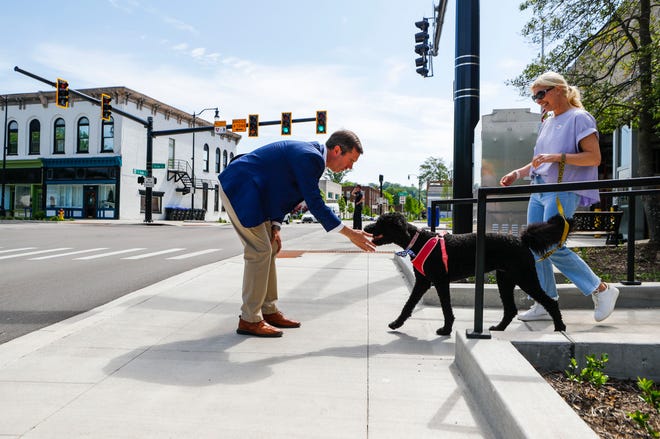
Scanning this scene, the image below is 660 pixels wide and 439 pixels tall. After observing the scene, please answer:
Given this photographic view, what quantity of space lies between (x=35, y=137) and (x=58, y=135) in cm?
209

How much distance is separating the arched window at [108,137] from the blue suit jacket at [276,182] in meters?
33.0

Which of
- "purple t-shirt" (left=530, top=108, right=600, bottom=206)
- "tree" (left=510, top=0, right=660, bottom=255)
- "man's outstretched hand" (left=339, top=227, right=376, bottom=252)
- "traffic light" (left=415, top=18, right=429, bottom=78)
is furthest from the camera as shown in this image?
"traffic light" (left=415, top=18, right=429, bottom=78)

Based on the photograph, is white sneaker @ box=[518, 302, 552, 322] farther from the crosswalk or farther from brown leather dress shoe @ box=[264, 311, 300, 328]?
the crosswalk

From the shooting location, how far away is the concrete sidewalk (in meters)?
Answer: 2.01

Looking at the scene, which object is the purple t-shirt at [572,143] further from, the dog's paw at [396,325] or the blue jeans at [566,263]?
the dog's paw at [396,325]

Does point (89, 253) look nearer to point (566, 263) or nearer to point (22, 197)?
point (566, 263)

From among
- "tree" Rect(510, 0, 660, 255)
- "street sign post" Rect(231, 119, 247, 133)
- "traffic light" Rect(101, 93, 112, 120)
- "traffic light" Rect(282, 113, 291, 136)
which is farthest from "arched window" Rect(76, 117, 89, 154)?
"tree" Rect(510, 0, 660, 255)

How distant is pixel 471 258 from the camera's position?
333 centimetres

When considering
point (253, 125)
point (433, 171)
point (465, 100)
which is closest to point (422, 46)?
point (465, 100)

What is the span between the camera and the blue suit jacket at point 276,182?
337 centimetres

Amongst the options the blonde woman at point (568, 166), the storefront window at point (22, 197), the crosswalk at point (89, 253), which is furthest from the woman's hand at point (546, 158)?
the storefront window at point (22, 197)

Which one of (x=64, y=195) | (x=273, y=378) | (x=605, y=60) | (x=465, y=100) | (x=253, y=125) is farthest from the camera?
(x=64, y=195)

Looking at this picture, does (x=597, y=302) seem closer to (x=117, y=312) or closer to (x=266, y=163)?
(x=266, y=163)

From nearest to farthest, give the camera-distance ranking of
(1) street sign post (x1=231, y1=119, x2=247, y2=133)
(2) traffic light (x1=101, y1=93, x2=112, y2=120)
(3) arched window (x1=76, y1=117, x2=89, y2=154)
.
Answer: (2) traffic light (x1=101, y1=93, x2=112, y2=120)
(1) street sign post (x1=231, y1=119, x2=247, y2=133)
(3) arched window (x1=76, y1=117, x2=89, y2=154)
